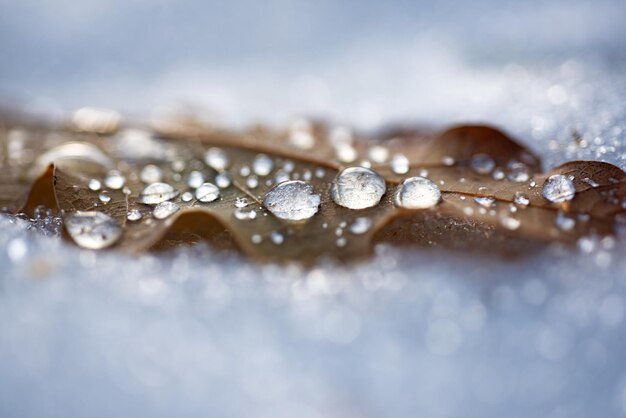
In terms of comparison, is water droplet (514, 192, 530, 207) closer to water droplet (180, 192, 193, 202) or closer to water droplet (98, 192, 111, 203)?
water droplet (180, 192, 193, 202)

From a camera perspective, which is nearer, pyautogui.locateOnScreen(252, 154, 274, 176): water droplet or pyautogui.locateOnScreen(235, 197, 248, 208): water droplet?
pyautogui.locateOnScreen(235, 197, 248, 208): water droplet

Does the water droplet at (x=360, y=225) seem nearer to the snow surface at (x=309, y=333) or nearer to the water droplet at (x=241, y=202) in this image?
the snow surface at (x=309, y=333)

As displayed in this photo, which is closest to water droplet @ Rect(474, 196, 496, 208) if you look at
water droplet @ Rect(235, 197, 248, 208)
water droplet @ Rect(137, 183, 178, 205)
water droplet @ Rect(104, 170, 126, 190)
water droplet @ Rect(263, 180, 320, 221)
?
water droplet @ Rect(263, 180, 320, 221)

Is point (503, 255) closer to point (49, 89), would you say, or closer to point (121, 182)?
point (121, 182)

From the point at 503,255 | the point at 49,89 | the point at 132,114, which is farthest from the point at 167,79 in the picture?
the point at 503,255

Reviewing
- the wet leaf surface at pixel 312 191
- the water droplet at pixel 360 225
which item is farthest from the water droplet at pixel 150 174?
the water droplet at pixel 360 225

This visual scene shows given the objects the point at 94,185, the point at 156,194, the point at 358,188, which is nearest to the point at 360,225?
the point at 358,188
